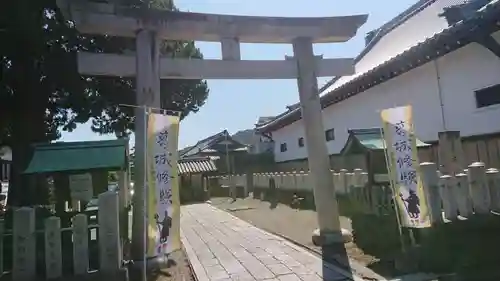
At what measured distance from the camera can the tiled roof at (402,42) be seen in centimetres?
911

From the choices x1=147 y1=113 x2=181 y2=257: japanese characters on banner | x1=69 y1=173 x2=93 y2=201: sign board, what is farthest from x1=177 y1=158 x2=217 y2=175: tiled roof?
x1=147 y1=113 x2=181 y2=257: japanese characters on banner

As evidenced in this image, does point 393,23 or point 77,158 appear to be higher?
point 393,23

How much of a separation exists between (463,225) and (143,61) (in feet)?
22.3

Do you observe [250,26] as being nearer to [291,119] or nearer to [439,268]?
[439,268]

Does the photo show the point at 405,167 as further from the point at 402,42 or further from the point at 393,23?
the point at 393,23

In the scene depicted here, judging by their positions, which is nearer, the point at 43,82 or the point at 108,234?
the point at 108,234

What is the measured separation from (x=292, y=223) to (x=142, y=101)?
21.7 feet

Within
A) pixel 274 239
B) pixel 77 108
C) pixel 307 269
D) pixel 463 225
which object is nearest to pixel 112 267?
pixel 307 269

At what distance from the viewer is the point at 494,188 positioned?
279 inches

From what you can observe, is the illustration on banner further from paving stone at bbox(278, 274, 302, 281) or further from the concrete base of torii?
the concrete base of torii

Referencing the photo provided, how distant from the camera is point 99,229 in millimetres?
6500

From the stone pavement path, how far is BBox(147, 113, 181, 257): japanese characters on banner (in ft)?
3.98

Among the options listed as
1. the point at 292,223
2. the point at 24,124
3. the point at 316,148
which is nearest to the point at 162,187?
the point at 316,148

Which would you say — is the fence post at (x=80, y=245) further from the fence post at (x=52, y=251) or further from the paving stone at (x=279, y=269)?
the paving stone at (x=279, y=269)
